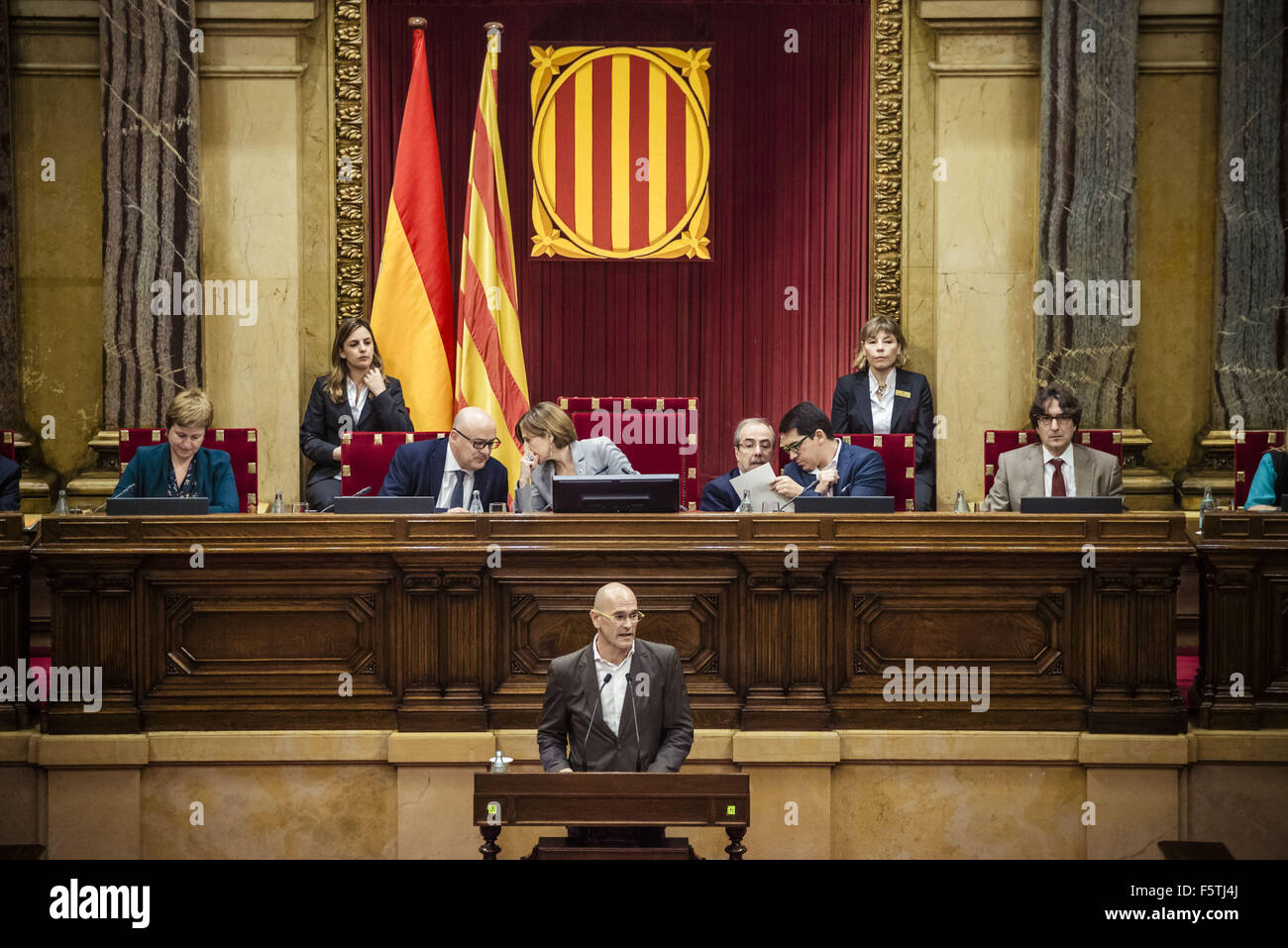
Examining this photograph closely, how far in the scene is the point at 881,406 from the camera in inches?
259

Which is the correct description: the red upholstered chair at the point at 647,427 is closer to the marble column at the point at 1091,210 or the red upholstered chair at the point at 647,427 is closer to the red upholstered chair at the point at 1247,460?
the marble column at the point at 1091,210

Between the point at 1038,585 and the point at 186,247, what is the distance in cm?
459

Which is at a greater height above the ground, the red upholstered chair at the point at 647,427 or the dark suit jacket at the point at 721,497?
A: the red upholstered chair at the point at 647,427

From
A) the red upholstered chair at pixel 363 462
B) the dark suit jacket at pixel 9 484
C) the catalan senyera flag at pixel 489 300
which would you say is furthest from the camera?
the catalan senyera flag at pixel 489 300

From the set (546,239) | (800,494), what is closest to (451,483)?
(800,494)

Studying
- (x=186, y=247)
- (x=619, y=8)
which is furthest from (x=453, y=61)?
(x=186, y=247)

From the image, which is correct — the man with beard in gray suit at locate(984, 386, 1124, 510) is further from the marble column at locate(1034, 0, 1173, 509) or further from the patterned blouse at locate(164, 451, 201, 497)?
the patterned blouse at locate(164, 451, 201, 497)

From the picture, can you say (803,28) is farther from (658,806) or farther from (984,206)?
(658,806)

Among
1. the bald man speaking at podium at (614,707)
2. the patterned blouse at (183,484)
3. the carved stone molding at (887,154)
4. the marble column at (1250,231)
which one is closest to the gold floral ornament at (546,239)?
the carved stone molding at (887,154)

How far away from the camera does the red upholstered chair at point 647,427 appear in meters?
6.49

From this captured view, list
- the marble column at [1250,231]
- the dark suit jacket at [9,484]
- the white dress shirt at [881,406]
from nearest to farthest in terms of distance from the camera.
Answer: the dark suit jacket at [9,484]
the white dress shirt at [881,406]
the marble column at [1250,231]

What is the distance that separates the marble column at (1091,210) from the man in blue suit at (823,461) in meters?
2.05

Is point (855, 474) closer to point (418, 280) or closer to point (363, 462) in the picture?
point (363, 462)

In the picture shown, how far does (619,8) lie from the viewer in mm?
7699
